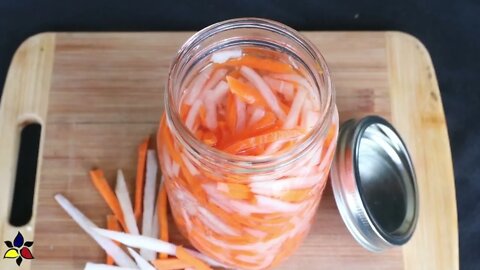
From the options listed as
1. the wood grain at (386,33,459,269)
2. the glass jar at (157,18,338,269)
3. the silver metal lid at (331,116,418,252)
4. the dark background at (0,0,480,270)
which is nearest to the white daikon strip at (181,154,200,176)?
the glass jar at (157,18,338,269)

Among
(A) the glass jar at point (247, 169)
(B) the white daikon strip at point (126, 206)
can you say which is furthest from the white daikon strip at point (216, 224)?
(B) the white daikon strip at point (126, 206)

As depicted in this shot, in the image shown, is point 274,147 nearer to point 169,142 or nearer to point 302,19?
point 169,142

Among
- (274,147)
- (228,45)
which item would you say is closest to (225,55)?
(228,45)

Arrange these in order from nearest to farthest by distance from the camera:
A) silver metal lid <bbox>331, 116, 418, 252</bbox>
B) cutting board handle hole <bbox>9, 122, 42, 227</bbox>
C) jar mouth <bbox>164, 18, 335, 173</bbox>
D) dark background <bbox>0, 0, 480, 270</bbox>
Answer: jar mouth <bbox>164, 18, 335, 173</bbox>
silver metal lid <bbox>331, 116, 418, 252</bbox>
cutting board handle hole <bbox>9, 122, 42, 227</bbox>
dark background <bbox>0, 0, 480, 270</bbox>

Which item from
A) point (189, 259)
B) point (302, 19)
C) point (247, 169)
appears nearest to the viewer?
point (247, 169)

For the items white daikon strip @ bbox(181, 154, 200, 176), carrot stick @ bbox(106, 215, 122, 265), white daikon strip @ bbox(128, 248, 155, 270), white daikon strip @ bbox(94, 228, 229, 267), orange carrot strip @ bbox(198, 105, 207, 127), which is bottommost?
white daikon strip @ bbox(128, 248, 155, 270)

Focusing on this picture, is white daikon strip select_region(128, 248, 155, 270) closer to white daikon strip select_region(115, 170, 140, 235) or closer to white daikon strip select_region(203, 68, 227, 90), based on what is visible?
white daikon strip select_region(115, 170, 140, 235)
